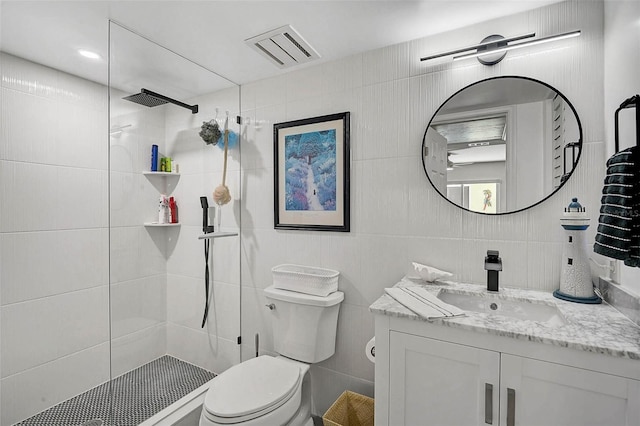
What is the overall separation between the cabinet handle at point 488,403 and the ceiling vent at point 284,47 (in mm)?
1756

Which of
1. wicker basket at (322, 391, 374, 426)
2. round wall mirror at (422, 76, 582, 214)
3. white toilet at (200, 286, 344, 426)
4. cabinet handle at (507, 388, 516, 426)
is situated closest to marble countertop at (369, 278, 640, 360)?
cabinet handle at (507, 388, 516, 426)

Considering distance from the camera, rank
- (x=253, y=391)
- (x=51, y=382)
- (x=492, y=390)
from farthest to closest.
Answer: (x=51, y=382) < (x=253, y=391) < (x=492, y=390)

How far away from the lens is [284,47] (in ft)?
5.66

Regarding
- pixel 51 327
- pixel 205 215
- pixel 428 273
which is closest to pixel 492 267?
pixel 428 273

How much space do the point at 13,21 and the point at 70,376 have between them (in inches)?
83.5

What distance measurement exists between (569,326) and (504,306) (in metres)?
0.32

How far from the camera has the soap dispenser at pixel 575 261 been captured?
123cm

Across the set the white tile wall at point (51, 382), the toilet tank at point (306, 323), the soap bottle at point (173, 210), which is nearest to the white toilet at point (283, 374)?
the toilet tank at point (306, 323)

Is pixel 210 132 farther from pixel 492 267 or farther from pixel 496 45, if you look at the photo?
pixel 492 267

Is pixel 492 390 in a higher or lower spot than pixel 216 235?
lower

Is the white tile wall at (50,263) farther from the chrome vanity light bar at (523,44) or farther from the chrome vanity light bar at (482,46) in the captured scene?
the chrome vanity light bar at (523,44)

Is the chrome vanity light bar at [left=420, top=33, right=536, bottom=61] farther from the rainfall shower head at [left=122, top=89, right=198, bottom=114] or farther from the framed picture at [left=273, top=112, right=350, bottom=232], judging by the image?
the rainfall shower head at [left=122, top=89, right=198, bottom=114]

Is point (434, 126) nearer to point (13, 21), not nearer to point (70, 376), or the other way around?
point (13, 21)

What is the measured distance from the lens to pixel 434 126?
5.26 feet
